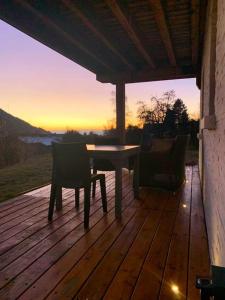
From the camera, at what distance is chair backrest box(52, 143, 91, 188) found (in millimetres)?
2904

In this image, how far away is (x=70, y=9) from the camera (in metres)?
3.12

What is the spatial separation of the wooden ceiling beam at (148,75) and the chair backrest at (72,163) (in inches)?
152

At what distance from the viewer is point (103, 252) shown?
2.24m

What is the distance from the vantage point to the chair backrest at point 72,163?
114 inches

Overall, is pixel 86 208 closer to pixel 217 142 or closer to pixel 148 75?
pixel 217 142

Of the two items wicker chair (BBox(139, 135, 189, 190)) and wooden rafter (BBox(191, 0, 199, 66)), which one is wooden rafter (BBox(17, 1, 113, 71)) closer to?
wooden rafter (BBox(191, 0, 199, 66))

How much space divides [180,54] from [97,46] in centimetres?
171

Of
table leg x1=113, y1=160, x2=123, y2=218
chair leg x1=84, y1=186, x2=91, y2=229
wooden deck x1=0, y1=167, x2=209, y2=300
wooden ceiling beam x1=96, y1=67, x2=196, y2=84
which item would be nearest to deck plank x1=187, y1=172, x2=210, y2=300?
wooden deck x1=0, y1=167, x2=209, y2=300

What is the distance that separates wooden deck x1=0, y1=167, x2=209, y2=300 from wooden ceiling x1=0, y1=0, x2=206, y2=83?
240cm

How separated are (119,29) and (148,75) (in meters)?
2.33

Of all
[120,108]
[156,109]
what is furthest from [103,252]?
[156,109]

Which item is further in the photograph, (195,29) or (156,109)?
(156,109)

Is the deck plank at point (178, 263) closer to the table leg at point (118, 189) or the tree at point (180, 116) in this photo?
the table leg at point (118, 189)

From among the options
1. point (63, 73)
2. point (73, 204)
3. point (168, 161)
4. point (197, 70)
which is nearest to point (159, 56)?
point (197, 70)
